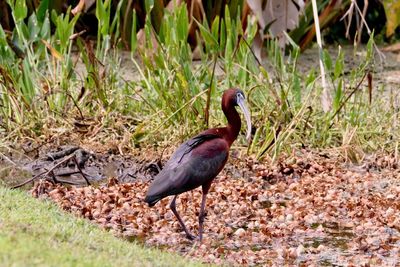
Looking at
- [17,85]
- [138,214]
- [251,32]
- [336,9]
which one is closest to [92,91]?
[17,85]

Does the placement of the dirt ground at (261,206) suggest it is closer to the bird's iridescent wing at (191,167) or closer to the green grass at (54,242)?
the bird's iridescent wing at (191,167)

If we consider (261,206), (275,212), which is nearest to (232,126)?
(275,212)

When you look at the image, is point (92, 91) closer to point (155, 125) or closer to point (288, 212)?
point (155, 125)

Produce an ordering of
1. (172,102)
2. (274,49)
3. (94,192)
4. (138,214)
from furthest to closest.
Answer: (274,49), (172,102), (94,192), (138,214)

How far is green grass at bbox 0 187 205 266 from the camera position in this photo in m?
4.29

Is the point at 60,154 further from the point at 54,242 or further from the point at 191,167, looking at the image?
the point at 54,242

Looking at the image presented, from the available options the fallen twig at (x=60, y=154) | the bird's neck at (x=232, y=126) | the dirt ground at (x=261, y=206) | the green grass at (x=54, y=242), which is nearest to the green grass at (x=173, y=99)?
the dirt ground at (x=261, y=206)

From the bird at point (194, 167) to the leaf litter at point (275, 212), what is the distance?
0.33 m

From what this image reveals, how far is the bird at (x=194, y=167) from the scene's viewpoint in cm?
602

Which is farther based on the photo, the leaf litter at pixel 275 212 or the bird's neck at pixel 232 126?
the bird's neck at pixel 232 126

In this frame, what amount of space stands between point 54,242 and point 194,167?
1553 mm

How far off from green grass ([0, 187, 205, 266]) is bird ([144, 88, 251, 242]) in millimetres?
487

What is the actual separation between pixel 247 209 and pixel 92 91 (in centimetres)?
228

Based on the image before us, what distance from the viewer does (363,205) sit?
704 centimetres
